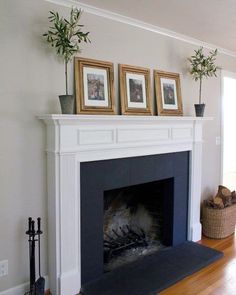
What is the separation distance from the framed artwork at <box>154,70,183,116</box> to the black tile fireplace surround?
48 centimetres

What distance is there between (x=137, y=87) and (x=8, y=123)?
4.27 feet

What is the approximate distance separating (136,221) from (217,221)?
97cm

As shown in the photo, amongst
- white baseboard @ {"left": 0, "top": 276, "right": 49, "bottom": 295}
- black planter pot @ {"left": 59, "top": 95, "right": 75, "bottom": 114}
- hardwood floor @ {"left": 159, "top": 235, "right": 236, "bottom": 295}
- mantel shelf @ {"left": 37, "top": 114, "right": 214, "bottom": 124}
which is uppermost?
black planter pot @ {"left": 59, "top": 95, "right": 75, "bottom": 114}

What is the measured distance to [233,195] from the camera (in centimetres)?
368

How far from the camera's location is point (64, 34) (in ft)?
6.90

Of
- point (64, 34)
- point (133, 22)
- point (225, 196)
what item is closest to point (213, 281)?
point (225, 196)

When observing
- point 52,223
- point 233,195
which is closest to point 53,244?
point 52,223

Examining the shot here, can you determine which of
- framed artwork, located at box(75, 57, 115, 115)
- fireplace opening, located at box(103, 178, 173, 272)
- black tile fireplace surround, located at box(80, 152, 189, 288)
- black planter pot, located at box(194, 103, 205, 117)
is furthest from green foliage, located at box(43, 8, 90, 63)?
black planter pot, located at box(194, 103, 205, 117)

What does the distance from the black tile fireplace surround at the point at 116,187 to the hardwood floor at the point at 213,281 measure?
0.52 metres

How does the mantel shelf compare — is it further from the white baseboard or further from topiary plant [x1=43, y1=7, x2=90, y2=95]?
the white baseboard

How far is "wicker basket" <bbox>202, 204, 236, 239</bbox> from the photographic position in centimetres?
336

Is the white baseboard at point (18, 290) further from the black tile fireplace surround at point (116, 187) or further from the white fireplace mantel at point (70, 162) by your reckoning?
the black tile fireplace surround at point (116, 187)

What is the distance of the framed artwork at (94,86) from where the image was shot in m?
2.36

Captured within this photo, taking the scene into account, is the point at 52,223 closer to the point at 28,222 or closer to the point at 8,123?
the point at 28,222
